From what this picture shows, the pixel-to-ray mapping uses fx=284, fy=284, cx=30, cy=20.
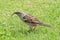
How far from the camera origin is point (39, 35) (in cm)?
829

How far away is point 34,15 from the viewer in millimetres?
9930

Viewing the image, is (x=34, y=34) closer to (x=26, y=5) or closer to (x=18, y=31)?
(x=18, y=31)

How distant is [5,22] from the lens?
9180 millimetres

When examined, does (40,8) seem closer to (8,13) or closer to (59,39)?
(8,13)

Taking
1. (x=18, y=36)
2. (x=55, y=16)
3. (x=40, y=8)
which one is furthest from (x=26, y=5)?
(x=18, y=36)

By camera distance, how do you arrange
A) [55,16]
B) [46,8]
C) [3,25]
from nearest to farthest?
[3,25]
[55,16]
[46,8]

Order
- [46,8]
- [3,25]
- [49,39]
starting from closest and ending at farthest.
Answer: [49,39] → [3,25] → [46,8]

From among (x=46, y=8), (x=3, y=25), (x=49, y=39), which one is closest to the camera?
(x=49, y=39)

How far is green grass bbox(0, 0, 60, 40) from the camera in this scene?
8211 mm

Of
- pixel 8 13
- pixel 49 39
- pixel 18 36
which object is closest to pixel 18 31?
pixel 18 36

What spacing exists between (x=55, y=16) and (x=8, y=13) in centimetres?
171

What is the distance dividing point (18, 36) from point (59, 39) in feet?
3.86

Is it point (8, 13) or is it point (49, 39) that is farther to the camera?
point (8, 13)

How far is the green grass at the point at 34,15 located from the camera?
8211mm
